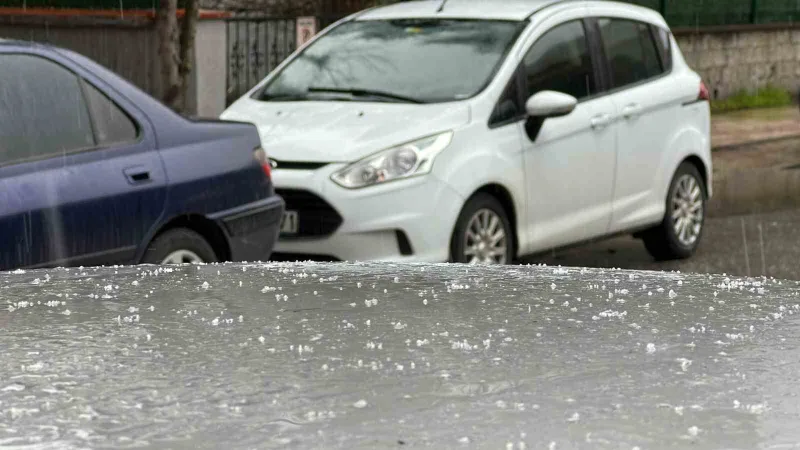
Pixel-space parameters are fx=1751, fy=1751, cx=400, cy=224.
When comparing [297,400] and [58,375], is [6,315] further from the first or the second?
[297,400]

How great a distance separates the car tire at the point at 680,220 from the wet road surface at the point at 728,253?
79mm

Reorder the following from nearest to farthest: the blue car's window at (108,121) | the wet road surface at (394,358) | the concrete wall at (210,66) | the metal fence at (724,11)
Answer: the wet road surface at (394,358) → the blue car's window at (108,121) → the concrete wall at (210,66) → the metal fence at (724,11)

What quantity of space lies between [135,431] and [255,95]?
7656 millimetres

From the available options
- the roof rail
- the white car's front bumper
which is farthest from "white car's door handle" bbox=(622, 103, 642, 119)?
the white car's front bumper

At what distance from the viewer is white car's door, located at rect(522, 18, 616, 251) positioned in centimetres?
921

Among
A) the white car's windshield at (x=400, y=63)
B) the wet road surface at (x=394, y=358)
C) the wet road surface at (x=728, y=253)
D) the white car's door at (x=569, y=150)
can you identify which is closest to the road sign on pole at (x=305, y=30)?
the wet road surface at (x=728, y=253)

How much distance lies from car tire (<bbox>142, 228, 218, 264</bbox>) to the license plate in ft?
3.92

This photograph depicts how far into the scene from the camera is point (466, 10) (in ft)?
32.4

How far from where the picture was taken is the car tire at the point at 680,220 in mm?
10391

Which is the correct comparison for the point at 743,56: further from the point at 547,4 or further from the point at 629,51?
the point at 547,4

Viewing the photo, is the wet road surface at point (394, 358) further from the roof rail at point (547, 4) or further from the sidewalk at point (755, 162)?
the sidewalk at point (755, 162)

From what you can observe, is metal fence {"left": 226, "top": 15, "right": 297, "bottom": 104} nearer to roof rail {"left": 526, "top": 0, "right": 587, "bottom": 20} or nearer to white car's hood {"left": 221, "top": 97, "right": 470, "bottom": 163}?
roof rail {"left": 526, "top": 0, "right": 587, "bottom": 20}

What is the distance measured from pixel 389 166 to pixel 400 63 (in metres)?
1.12

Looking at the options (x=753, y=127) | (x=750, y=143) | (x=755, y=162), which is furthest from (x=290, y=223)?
(x=753, y=127)
